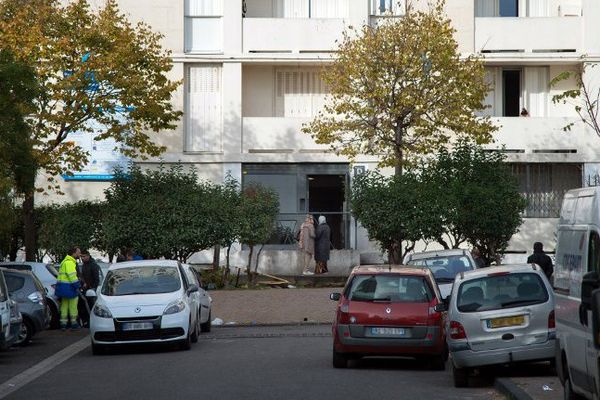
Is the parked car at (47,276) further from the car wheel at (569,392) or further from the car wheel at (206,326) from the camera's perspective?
the car wheel at (569,392)

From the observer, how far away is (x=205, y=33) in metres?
46.6

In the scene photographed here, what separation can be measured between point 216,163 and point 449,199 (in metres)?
11.0

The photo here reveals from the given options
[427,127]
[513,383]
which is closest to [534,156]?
[427,127]

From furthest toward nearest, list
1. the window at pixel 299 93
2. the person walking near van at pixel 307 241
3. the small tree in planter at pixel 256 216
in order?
the window at pixel 299 93
the person walking near van at pixel 307 241
the small tree in planter at pixel 256 216

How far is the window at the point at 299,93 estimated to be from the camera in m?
Answer: 47.5

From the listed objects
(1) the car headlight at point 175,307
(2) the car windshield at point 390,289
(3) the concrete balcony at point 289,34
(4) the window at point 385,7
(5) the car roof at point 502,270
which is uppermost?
(4) the window at point 385,7

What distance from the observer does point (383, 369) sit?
20.4 m

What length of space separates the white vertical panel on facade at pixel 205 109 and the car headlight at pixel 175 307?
23.5 meters

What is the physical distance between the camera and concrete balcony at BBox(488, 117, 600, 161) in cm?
4625

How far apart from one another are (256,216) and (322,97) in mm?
8727

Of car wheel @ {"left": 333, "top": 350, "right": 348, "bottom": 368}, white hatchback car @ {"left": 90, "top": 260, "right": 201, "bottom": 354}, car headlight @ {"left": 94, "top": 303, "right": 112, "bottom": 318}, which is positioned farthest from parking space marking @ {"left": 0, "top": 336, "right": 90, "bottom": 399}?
car wheel @ {"left": 333, "top": 350, "right": 348, "bottom": 368}

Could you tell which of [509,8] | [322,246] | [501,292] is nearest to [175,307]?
[501,292]

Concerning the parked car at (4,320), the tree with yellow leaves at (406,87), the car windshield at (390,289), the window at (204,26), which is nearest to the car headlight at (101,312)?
the parked car at (4,320)

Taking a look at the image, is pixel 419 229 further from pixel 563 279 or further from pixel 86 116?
pixel 563 279
